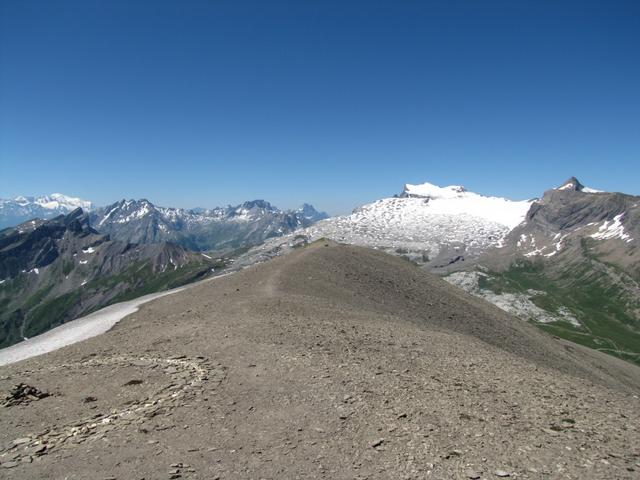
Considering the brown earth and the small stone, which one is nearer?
the brown earth

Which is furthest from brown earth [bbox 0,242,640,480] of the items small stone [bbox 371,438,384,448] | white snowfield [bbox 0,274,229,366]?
white snowfield [bbox 0,274,229,366]

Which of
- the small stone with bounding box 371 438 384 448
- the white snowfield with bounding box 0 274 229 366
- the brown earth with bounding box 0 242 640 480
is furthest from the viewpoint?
the white snowfield with bounding box 0 274 229 366

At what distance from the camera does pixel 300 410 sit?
19406mm

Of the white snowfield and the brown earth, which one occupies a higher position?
the brown earth

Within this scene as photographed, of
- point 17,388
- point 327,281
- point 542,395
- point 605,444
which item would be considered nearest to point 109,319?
point 327,281

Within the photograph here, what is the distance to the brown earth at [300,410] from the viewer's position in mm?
15227

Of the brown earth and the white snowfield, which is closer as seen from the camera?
the brown earth

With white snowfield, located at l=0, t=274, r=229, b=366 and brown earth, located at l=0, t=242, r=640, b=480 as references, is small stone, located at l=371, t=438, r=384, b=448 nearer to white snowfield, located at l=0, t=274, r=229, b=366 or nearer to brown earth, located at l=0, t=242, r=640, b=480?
brown earth, located at l=0, t=242, r=640, b=480

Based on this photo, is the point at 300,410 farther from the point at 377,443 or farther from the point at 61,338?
the point at 61,338

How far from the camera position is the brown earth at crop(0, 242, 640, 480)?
599 inches

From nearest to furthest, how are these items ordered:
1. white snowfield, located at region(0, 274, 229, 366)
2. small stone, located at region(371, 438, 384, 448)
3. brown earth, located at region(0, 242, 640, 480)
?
brown earth, located at region(0, 242, 640, 480) < small stone, located at region(371, 438, 384, 448) < white snowfield, located at region(0, 274, 229, 366)

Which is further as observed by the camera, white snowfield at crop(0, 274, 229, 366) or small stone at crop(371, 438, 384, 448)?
white snowfield at crop(0, 274, 229, 366)

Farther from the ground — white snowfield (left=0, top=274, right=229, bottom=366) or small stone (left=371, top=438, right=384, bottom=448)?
small stone (left=371, top=438, right=384, bottom=448)

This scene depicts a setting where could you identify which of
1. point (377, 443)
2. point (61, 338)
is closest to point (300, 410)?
point (377, 443)
